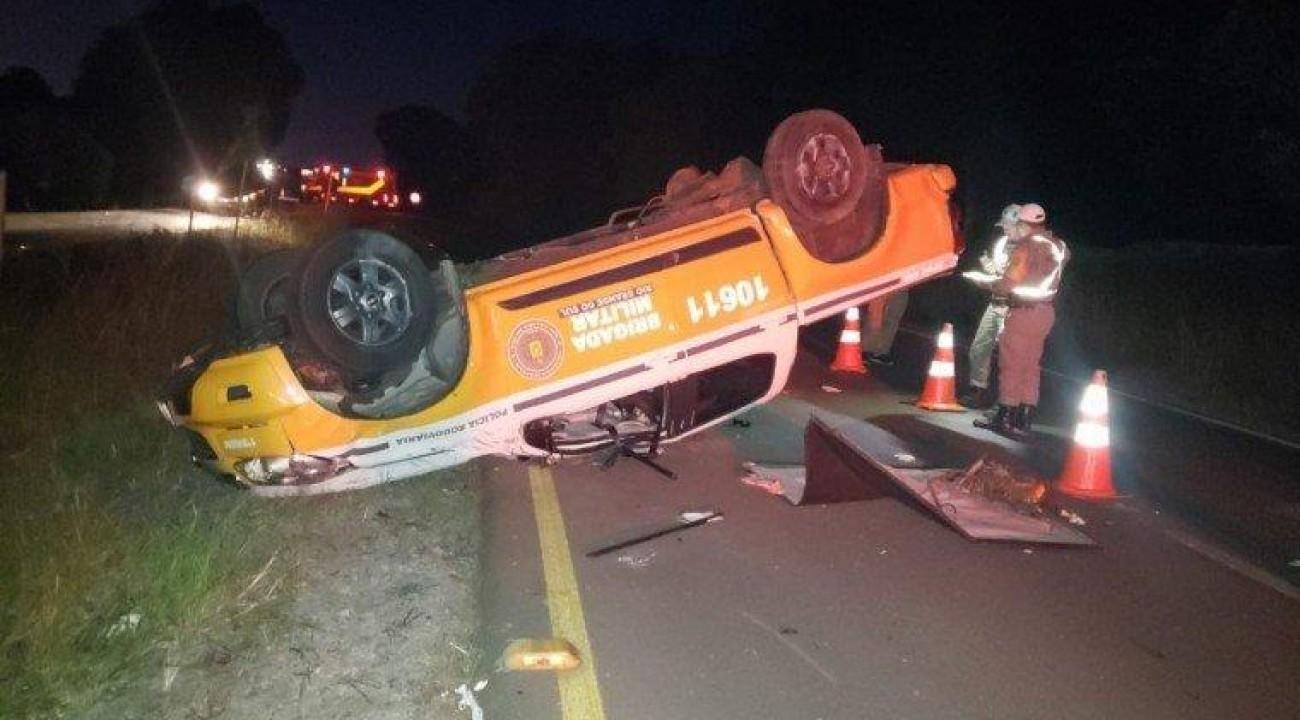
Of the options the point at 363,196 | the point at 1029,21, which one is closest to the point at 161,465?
the point at 1029,21

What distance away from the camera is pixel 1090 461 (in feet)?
24.4

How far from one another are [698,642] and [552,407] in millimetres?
1926

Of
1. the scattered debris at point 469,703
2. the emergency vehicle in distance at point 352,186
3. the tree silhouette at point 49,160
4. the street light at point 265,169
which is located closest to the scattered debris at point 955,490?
the scattered debris at point 469,703

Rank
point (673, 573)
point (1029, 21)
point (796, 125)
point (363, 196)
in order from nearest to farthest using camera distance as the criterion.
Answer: point (673, 573), point (796, 125), point (1029, 21), point (363, 196)

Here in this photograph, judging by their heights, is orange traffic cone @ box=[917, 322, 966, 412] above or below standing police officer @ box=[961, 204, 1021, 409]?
below

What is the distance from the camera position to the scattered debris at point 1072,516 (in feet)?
22.2

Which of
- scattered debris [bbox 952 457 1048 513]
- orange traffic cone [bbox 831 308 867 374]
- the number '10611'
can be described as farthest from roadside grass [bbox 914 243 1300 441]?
the number '10611'

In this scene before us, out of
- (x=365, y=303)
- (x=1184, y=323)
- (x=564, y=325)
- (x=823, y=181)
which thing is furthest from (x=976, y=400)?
(x=1184, y=323)

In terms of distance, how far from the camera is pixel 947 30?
2928 cm

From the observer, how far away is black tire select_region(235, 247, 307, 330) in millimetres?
6340

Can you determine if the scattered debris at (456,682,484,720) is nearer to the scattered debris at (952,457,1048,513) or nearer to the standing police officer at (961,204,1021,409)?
the scattered debris at (952,457,1048,513)

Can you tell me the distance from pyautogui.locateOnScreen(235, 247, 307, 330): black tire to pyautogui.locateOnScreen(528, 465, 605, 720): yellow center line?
194 cm

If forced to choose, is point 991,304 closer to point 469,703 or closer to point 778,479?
point 778,479

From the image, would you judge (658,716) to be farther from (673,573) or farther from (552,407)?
(552,407)
